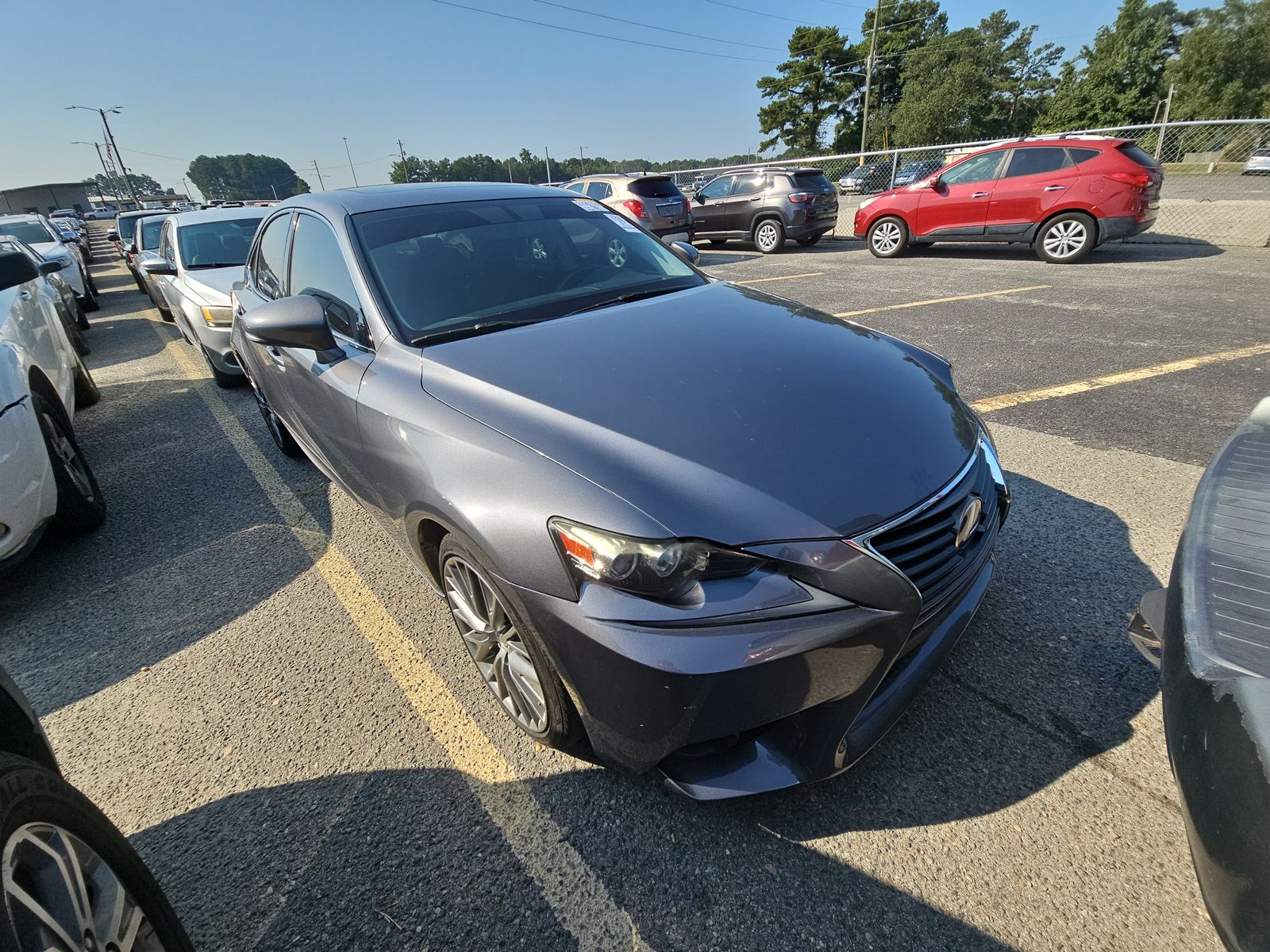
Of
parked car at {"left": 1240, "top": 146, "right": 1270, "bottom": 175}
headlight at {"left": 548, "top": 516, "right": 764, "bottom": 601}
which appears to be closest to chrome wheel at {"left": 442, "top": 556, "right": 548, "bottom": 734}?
headlight at {"left": 548, "top": 516, "right": 764, "bottom": 601}

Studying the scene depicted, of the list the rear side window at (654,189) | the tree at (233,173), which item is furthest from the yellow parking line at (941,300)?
the tree at (233,173)

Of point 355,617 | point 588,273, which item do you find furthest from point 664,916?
point 588,273

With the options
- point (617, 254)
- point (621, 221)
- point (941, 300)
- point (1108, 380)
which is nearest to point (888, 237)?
point (941, 300)

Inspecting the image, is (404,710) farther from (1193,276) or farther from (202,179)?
(202,179)

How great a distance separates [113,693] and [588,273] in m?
2.53

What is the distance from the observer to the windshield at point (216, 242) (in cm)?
677

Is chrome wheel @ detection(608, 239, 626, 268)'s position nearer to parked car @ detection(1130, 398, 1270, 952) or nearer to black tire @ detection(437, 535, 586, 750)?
black tire @ detection(437, 535, 586, 750)

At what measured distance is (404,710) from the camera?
222 cm

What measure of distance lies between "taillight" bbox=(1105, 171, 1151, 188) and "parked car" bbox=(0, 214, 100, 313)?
1517cm

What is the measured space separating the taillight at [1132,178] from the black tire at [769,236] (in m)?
5.75

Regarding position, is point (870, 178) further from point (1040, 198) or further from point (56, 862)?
point (56, 862)

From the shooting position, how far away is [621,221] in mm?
3361

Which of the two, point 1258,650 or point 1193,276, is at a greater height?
point 1258,650

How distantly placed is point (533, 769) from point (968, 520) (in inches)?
58.4
